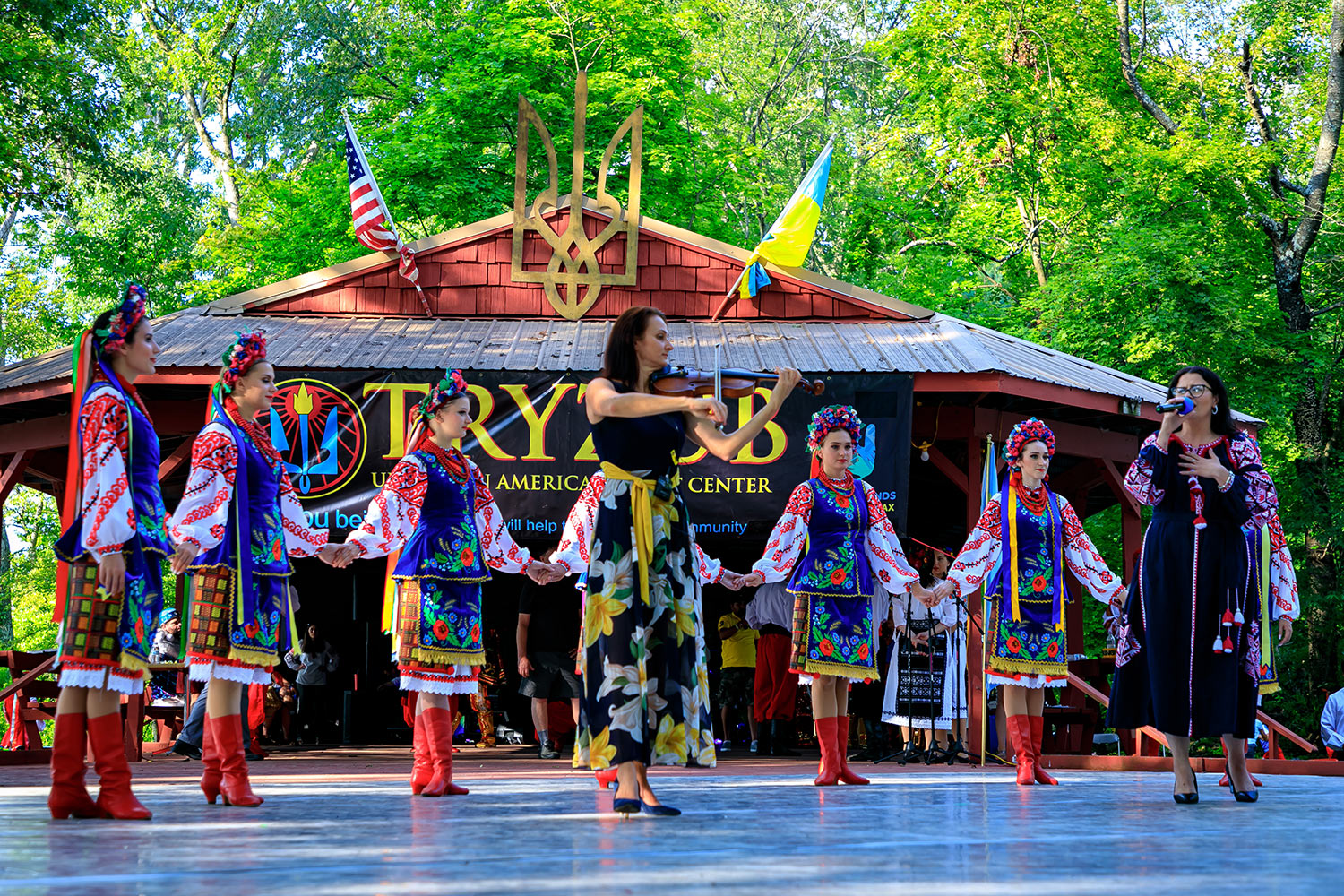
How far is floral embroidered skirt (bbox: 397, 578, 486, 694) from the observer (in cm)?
616

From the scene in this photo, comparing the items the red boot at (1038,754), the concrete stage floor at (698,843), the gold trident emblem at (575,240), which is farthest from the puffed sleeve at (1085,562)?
the gold trident emblem at (575,240)

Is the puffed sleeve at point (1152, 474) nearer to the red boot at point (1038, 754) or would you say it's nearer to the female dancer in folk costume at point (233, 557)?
the red boot at point (1038, 754)

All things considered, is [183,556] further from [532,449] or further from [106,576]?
[532,449]

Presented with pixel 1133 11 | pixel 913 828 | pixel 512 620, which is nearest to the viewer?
pixel 913 828

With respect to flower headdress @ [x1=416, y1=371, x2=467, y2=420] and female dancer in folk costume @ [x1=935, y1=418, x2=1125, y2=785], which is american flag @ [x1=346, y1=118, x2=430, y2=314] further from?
female dancer in folk costume @ [x1=935, y1=418, x2=1125, y2=785]

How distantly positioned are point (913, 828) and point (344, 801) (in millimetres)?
2534

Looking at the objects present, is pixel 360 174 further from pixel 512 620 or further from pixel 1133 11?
pixel 1133 11

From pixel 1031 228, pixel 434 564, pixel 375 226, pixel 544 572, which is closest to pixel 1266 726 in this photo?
pixel 544 572

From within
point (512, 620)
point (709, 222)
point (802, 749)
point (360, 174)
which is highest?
point (709, 222)

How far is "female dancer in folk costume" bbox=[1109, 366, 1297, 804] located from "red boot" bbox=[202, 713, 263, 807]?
3738 millimetres

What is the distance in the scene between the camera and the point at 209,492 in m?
5.45

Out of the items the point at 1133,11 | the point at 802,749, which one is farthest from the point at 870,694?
the point at 1133,11

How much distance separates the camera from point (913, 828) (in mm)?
4555

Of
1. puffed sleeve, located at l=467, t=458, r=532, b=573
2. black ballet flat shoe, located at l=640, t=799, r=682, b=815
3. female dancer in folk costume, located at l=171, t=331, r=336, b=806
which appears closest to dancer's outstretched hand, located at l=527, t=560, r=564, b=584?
puffed sleeve, located at l=467, t=458, r=532, b=573
